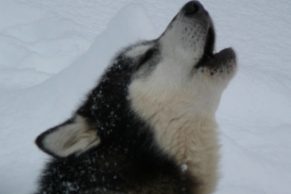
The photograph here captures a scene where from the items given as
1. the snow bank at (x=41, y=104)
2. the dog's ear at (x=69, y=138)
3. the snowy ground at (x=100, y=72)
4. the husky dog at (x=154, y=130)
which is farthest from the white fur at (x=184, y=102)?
the snow bank at (x=41, y=104)

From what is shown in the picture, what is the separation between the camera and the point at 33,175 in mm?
4262

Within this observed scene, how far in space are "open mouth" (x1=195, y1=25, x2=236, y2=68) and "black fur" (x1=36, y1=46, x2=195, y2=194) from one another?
42 cm

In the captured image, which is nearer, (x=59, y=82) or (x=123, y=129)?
(x=123, y=129)

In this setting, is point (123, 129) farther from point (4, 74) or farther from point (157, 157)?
point (4, 74)

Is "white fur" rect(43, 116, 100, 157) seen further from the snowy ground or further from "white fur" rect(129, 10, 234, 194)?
the snowy ground

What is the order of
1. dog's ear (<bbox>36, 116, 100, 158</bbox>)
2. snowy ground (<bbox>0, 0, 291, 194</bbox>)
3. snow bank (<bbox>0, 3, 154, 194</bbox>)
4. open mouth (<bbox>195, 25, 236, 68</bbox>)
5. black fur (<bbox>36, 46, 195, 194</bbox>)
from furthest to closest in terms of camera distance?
snowy ground (<bbox>0, 0, 291, 194</bbox>)
snow bank (<bbox>0, 3, 154, 194</bbox>)
open mouth (<bbox>195, 25, 236, 68</bbox>)
black fur (<bbox>36, 46, 195, 194</bbox>)
dog's ear (<bbox>36, 116, 100, 158</bbox>)

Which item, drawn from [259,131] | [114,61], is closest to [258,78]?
[259,131]

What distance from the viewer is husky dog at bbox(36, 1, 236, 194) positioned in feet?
9.99

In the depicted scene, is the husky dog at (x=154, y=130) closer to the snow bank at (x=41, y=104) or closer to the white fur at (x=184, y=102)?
the white fur at (x=184, y=102)

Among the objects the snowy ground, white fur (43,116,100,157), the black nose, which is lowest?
the snowy ground

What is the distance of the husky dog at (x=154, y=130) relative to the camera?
3045mm

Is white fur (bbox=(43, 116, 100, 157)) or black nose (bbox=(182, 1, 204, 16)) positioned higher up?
black nose (bbox=(182, 1, 204, 16))

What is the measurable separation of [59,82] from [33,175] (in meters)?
0.98

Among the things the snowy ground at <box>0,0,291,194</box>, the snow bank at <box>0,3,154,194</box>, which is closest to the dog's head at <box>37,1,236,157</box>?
the snowy ground at <box>0,0,291,194</box>
